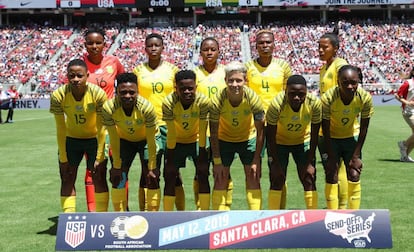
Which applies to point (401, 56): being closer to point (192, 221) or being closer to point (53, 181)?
point (53, 181)

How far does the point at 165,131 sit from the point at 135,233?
6.24 feet

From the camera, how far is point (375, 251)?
545cm

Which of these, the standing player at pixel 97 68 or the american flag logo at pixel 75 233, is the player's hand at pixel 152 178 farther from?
the american flag logo at pixel 75 233

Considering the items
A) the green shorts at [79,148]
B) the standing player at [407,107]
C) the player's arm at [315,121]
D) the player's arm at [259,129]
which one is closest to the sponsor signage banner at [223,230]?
the player's arm at [315,121]

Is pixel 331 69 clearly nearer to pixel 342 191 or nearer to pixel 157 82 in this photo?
pixel 342 191

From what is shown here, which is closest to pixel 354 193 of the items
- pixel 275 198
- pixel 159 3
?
pixel 275 198

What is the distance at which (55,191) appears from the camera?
371 inches

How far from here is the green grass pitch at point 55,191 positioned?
6385mm

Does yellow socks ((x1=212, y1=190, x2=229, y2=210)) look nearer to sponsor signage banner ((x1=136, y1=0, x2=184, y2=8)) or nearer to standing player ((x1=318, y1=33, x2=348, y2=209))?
standing player ((x1=318, y1=33, x2=348, y2=209))

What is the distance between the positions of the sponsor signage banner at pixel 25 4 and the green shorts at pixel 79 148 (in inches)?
2140

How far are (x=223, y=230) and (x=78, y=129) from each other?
235cm

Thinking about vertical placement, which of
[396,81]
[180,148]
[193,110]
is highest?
[193,110]

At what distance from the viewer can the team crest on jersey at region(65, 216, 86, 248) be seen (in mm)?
5453

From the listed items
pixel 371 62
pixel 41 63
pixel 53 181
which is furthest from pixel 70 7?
pixel 53 181
